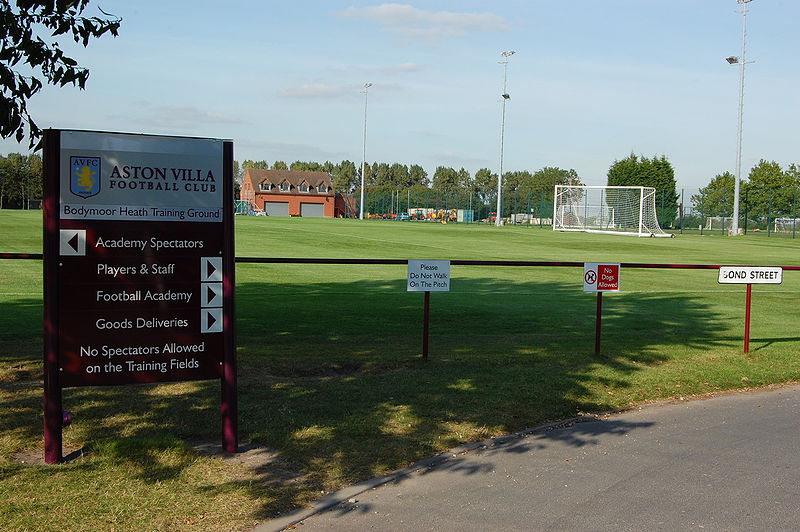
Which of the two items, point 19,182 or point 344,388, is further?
point 19,182

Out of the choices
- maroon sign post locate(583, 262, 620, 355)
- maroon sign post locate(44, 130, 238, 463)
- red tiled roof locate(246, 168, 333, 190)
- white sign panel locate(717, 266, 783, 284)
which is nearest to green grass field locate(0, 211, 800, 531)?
maroon sign post locate(583, 262, 620, 355)

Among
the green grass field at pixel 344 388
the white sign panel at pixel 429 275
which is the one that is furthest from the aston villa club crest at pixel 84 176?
the white sign panel at pixel 429 275

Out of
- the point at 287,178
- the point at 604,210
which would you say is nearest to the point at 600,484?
the point at 604,210

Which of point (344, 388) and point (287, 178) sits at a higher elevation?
point (287, 178)

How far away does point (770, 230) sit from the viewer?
61219 mm

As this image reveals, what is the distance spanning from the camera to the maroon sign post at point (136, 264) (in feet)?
19.3

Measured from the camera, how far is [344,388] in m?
8.28

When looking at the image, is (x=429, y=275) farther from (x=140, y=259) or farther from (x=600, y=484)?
(x=600, y=484)

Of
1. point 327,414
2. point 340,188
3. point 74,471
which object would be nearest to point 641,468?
point 327,414

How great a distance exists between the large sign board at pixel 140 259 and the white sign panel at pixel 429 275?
12.2 ft

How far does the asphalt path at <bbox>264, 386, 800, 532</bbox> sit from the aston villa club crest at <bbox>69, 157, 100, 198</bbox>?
262cm

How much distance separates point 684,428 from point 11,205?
10643cm

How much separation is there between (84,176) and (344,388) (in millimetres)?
3403

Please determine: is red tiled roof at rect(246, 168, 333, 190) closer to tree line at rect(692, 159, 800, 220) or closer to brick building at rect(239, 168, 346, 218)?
brick building at rect(239, 168, 346, 218)
